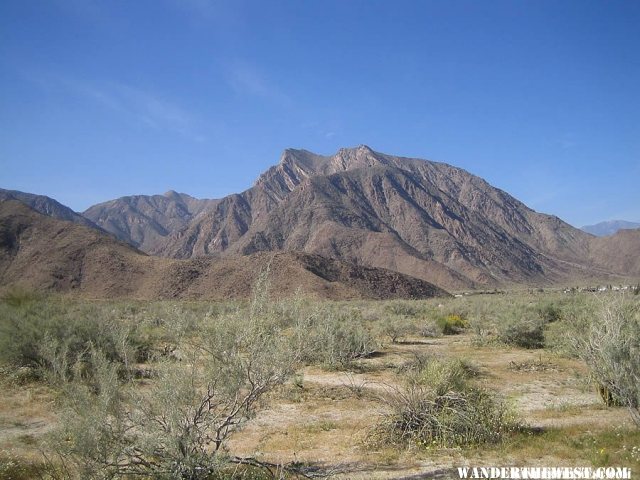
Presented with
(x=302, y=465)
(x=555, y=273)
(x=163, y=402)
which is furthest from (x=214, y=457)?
(x=555, y=273)

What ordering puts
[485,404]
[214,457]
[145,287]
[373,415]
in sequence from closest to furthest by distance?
[214,457] < [485,404] < [373,415] < [145,287]

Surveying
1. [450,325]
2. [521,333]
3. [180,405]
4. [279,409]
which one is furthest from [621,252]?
[180,405]

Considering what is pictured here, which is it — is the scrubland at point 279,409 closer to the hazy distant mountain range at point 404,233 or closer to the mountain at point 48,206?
the hazy distant mountain range at point 404,233

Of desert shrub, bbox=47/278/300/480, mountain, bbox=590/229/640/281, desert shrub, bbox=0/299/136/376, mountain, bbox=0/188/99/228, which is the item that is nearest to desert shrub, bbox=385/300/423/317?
desert shrub, bbox=0/299/136/376

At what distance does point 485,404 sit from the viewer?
872cm

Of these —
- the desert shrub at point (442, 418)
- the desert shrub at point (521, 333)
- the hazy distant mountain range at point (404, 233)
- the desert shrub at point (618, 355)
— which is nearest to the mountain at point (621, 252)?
the hazy distant mountain range at point (404, 233)

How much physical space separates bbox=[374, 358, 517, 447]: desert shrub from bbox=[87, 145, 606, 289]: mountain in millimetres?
86476

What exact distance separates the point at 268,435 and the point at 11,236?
7993 centimetres

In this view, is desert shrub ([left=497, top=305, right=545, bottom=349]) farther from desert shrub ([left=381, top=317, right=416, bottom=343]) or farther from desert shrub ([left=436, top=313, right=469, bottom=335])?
desert shrub ([left=436, top=313, right=469, bottom=335])

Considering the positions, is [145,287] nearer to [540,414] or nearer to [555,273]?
[540,414]

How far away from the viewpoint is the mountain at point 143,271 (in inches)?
2452

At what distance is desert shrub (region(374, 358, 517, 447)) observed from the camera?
797 cm

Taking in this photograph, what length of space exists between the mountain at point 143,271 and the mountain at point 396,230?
29475 mm

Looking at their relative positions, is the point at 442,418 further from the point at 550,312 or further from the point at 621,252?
the point at 621,252
